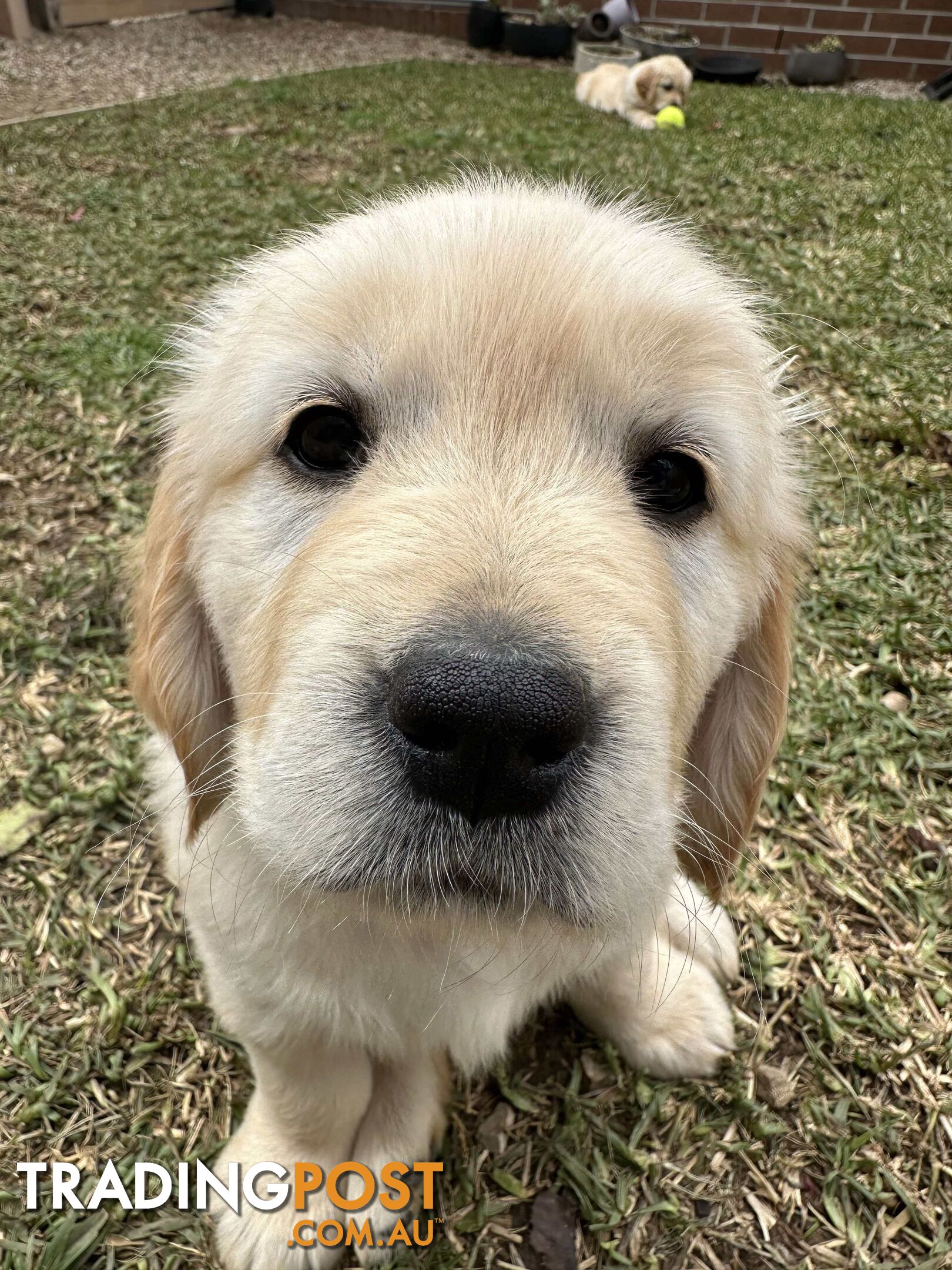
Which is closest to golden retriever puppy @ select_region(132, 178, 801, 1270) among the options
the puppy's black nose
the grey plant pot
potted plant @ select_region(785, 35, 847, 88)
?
the puppy's black nose

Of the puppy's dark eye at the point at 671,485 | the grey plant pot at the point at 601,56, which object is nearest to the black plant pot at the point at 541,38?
the grey plant pot at the point at 601,56

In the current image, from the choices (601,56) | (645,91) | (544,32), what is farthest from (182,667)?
(544,32)

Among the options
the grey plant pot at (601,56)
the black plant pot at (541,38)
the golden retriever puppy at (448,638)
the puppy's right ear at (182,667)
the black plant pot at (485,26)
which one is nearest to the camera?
the golden retriever puppy at (448,638)

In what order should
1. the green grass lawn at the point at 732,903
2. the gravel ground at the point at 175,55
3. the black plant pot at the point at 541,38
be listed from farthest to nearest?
the black plant pot at the point at 541,38 → the gravel ground at the point at 175,55 → the green grass lawn at the point at 732,903

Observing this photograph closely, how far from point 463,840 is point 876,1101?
1377 mm

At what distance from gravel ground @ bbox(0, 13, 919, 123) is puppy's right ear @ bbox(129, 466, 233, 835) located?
7.63 metres

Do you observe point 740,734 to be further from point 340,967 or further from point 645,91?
point 645,91

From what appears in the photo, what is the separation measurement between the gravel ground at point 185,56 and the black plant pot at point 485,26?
210mm

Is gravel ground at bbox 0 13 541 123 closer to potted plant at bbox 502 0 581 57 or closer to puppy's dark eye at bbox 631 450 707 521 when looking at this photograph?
potted plant at bbox 502 0 581 57

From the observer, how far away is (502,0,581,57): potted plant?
11.8 meters

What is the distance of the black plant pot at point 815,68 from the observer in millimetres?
11016

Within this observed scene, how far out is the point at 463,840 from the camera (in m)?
0.98

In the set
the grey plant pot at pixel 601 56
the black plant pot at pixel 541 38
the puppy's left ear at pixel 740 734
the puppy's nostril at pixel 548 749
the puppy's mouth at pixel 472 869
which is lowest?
the puppy's left ear at pixel 740 734

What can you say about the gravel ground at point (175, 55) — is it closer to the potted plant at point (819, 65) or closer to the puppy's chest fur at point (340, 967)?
the potted plant at point (819, 65)
